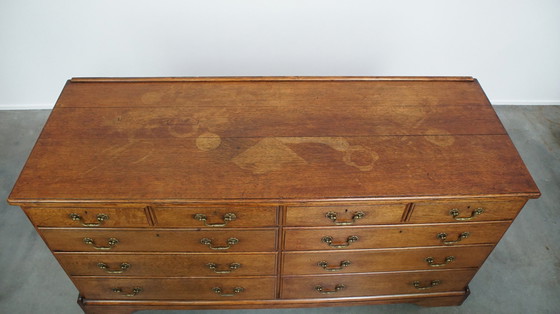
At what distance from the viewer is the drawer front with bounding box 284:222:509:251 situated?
1.69m

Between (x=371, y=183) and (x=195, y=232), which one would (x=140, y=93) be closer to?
(x=195, y=232)

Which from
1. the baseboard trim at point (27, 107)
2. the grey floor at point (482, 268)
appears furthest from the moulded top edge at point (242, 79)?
the baseboard trim at point (27, 107)

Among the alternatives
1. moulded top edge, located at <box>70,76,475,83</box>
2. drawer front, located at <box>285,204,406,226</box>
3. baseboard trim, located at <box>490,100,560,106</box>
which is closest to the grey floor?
baseboard trim, located at <box>490,100,560,106</box>

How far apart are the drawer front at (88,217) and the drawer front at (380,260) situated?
2.24ft

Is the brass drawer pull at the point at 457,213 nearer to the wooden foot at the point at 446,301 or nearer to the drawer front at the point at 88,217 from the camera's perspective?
the wooden foot at the point at 446,301

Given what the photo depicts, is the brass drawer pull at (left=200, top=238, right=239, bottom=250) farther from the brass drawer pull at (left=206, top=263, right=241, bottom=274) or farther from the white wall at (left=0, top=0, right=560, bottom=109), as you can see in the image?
the white wall at (left=0, top=0, right=560, bottom=109)

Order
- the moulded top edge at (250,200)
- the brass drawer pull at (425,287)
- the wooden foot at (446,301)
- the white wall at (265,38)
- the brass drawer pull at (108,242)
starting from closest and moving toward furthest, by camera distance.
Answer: the moulded top edge at (250,200) → the brass drawer pull at (108,242) → the brass drawer pull at (425,287) → the wooden foot at (446,301) → the white wall at (265,38)

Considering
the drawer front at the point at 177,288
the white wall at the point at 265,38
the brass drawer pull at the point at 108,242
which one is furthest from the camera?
the white wall at the point at 265,38

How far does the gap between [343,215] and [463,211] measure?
1.68 ft

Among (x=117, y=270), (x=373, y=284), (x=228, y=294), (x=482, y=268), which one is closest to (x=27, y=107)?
(x=117, y=270)

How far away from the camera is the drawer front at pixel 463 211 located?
1.61 metres

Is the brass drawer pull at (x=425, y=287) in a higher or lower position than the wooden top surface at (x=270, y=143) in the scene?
lower

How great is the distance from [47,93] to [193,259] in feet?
6.89

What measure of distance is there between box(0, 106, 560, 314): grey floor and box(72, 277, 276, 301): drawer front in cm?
21
